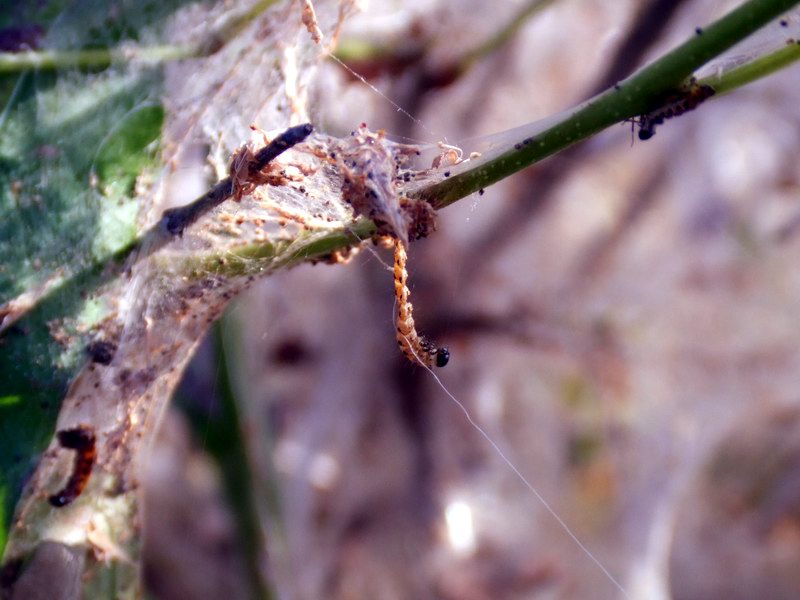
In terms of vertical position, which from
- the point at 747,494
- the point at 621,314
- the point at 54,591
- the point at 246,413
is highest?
the point at 621,314

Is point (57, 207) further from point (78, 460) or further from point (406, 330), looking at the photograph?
point (406, 330)

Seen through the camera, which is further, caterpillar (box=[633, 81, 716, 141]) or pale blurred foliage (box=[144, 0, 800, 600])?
pale blurred foliage (box=[144, 0, 800, 600])

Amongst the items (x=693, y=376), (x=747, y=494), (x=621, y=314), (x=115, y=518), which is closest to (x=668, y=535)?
(x=747, y=494)

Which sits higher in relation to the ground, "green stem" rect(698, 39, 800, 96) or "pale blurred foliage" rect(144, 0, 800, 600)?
"pale blurred foliage" rect(144, 0, 800, 600)

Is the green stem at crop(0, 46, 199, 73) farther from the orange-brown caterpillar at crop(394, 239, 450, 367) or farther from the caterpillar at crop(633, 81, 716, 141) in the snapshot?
the caterpillar at crop(633, 81, 716, 141)

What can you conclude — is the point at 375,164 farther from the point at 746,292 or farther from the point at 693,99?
the point at 746,292

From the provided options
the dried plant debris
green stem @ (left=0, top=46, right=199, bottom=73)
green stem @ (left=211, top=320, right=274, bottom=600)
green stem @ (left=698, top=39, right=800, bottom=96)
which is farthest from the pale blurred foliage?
green stem @ (left=698, top=39, right=800, bottom=96)

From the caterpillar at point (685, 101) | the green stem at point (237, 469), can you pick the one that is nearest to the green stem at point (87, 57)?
the caterpillar at point (685, 101)

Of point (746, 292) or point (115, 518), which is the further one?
point (746, 292)
